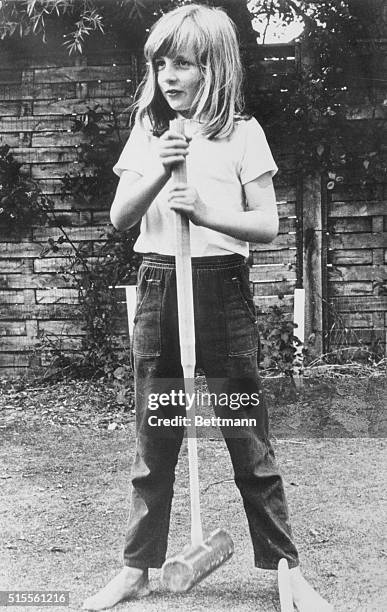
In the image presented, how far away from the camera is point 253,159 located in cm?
145

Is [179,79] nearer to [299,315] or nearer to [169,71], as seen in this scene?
[169,71]

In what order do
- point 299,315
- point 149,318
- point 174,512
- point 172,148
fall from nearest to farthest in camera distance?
1. point 172,148
2. point 149,318
3. point 174,512
4. point 299,315

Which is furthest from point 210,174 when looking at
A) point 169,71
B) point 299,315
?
point 299,315

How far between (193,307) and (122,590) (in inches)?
22.6

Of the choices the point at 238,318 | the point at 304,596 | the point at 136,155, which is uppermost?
the point at 136,155

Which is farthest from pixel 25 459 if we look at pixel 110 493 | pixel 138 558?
pixel 138 558

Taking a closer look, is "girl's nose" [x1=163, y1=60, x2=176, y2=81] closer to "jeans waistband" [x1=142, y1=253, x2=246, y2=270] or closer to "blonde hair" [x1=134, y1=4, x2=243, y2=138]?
"blonde hair" [x1=134, y1=4, x2=243, y2=138]

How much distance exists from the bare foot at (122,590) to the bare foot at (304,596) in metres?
0.29

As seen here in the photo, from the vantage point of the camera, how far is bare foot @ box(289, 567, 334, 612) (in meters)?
1.45

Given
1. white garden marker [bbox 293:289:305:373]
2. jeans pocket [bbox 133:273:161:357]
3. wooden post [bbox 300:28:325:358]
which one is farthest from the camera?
wooden post [bbox 300:28:325:358]

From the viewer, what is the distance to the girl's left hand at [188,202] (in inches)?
53.7

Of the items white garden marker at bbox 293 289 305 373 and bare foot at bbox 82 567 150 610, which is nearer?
bare foot at bbox 82 567 150 610

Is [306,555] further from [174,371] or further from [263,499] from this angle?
[174,371]

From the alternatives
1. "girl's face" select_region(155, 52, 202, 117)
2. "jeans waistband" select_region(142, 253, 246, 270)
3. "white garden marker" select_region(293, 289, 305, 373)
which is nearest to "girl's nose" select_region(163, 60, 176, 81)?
"girl's face" select_region(155, 52, 202, 117)
